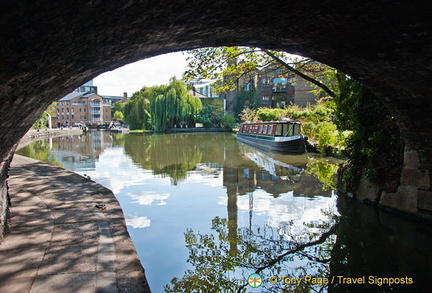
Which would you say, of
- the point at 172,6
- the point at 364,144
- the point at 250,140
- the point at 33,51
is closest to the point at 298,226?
the point at 364,144

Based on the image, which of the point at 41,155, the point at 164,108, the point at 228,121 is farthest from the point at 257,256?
the point at 228,121

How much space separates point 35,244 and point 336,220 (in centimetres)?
486

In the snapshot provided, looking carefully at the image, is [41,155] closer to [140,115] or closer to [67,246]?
[67,246]

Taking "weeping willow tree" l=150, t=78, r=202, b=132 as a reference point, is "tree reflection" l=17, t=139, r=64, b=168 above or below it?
below

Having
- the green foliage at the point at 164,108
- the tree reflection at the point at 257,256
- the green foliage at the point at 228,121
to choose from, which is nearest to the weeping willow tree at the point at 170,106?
the green foliage at the point at 164,108

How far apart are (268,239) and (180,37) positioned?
11.3 ft

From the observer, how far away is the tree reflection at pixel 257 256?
3742mm

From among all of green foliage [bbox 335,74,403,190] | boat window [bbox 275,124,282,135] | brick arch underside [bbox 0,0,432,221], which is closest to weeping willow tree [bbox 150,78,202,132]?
boat window [bbox 275,124,282,135]

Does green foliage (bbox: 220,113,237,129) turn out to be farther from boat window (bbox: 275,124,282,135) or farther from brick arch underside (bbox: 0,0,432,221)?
brick arch underside (bbox: 0,0,432,221)

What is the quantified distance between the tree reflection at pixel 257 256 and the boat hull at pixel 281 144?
36.6 feet

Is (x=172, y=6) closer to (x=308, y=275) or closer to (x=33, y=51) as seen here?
(x=33, y=51)

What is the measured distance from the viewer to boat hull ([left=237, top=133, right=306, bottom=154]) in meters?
16.6

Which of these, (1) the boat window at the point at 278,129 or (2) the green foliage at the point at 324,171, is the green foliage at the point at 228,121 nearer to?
(1) the boat window at the point at 278,129

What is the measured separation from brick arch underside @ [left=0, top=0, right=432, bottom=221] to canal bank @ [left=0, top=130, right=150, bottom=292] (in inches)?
35.1
